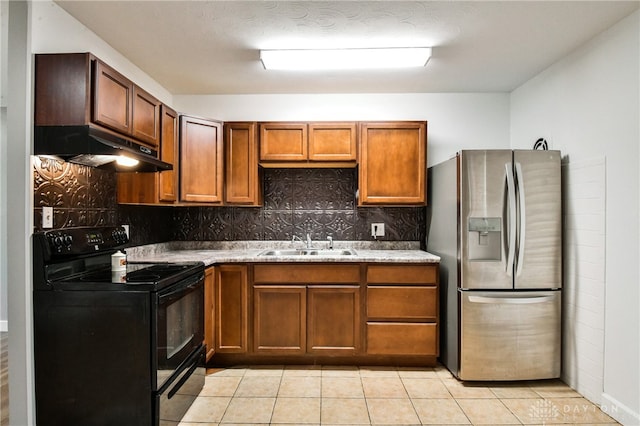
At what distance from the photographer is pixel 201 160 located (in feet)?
10.5

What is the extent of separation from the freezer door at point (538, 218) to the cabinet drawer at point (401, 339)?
2.50 feet

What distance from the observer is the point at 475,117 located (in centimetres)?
358

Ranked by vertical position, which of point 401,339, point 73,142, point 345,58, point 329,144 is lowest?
point 401,339

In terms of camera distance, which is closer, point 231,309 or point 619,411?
point 619,411

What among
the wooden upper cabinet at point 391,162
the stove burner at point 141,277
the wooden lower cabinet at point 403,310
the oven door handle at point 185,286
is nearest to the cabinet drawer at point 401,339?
the wooden lower cabinet at point 403,310

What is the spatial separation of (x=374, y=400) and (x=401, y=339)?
1.96 ft

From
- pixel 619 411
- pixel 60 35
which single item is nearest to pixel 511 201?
pixel 619 411

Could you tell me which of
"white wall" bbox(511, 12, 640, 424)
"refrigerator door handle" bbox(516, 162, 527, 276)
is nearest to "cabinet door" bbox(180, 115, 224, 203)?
"refrigerator door handle" bbox(516, 162, 527, 276)

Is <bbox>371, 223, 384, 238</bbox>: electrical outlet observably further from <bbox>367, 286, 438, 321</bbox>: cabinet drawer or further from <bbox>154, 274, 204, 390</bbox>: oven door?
<bbox>154, 274, 204, 390</bbox>: oven door

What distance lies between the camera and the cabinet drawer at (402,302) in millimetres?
2932

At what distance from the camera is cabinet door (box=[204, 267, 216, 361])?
282 cm

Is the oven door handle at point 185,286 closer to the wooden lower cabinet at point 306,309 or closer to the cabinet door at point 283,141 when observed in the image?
the wooden lower cabinet at point 306,309

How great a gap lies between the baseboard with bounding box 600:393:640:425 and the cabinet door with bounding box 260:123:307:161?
8.84 ft

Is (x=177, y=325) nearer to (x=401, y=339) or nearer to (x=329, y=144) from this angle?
(x=401, y=339)
